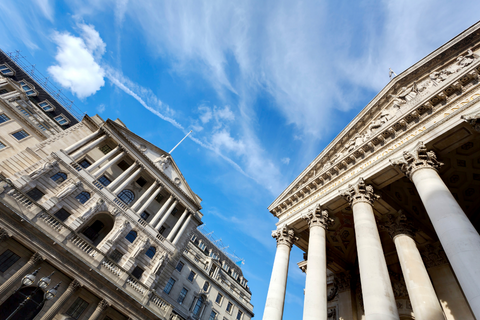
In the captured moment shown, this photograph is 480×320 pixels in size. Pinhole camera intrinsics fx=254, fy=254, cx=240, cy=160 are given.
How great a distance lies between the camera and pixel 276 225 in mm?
20906

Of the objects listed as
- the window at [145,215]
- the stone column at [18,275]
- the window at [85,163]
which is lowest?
the stone column at [18,275]

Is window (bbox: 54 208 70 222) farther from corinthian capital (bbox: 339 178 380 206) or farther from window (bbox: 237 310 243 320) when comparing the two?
window (bbox: 237 310 243 320)

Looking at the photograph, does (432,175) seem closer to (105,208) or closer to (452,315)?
(452,315)

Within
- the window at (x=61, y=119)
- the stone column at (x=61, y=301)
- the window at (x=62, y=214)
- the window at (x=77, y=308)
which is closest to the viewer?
the stone column at (x=61, y=301)

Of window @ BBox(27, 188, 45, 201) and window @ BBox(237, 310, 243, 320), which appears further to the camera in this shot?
window @ BBox(237, 310, 243, 320)

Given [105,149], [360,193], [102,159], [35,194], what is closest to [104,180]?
[102,159]

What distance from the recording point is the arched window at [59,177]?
2773 cm

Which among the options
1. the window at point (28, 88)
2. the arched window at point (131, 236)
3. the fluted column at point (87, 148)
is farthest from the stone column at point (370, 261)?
the window at point (28, 88)

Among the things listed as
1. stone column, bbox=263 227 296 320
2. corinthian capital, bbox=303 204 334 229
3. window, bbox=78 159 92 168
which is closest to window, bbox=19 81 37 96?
window, bbox=78 159 92 168

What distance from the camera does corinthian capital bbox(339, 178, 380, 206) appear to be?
566 inches

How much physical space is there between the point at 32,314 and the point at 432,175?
29.8 metres

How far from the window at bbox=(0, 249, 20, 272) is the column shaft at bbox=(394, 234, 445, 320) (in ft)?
92.6

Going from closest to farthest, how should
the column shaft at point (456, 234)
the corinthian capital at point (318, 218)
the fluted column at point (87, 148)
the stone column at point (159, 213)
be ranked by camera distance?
the column shaft at point (456, 234) < the corinthian capital at point (318, 218) < the fluted column at point (87, 148) < the stone column at point (159, 213)

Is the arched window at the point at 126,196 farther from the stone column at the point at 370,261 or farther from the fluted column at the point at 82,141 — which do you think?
the stone column at the point at 370,261
